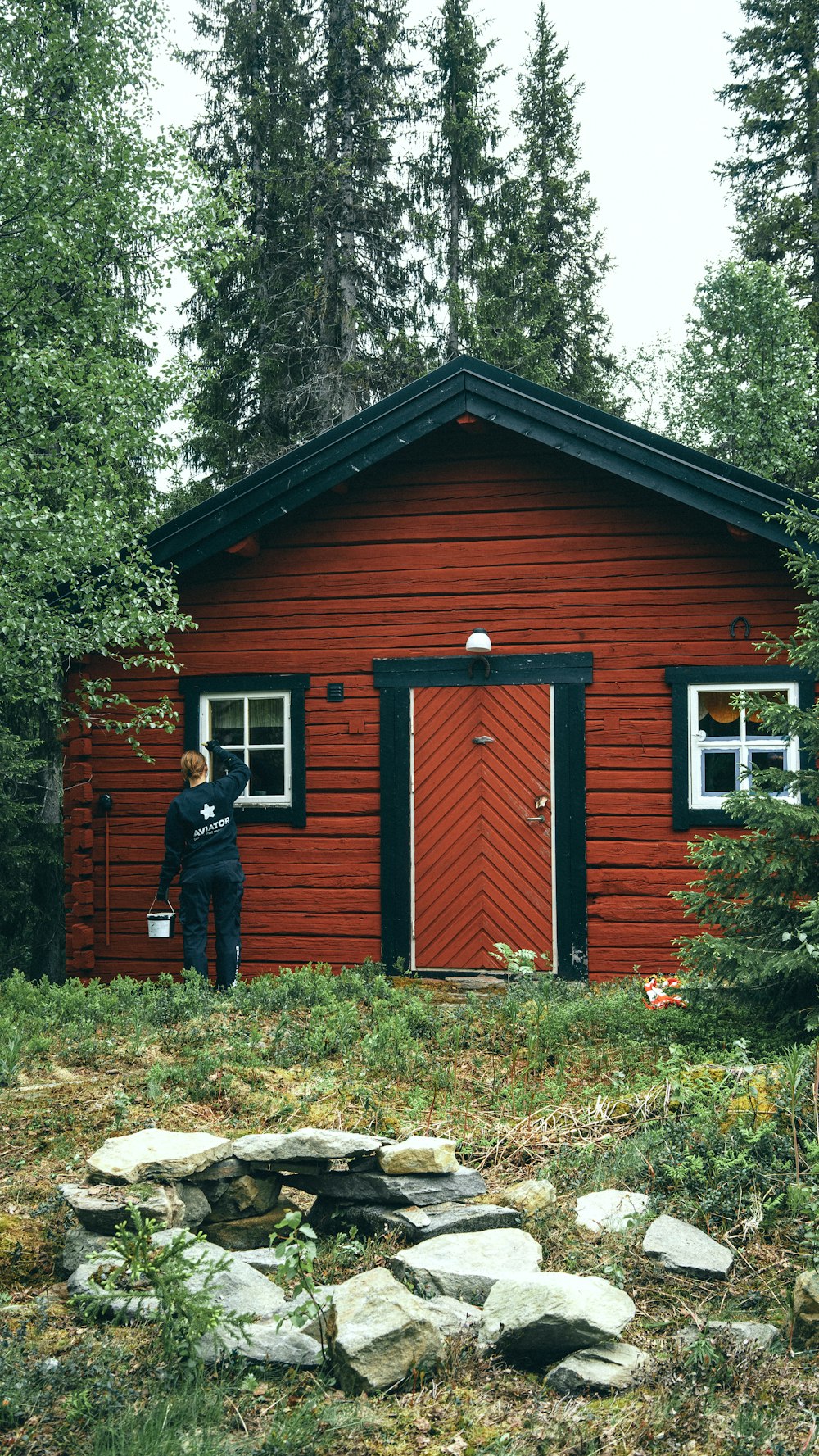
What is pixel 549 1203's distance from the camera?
4.84 metres

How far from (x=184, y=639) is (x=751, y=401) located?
653 inches

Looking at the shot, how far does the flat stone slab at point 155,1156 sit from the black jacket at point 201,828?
4.05 meters

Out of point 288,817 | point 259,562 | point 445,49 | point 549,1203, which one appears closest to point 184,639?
point 259,562

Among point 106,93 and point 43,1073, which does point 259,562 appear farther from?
point 106,93

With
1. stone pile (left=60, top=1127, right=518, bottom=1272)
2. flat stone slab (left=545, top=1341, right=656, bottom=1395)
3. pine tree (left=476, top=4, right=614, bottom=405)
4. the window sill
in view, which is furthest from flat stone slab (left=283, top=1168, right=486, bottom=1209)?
pine tree (left=476, top=4, right=614, bottom=405)

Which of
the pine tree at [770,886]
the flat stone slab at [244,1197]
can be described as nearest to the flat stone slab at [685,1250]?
the flat stone slab at [244,1197]

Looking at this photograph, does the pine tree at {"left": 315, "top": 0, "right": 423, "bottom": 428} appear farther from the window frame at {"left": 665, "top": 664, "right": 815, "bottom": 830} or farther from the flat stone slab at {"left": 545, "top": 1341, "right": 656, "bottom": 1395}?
the flat stone slab at {"left": 545, "top": 1341, "right": 656, "bottom": 1395}

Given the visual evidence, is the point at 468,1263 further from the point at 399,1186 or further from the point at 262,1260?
the point at 262,1260

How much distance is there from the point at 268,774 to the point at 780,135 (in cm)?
2134

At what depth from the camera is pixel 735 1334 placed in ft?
12.7

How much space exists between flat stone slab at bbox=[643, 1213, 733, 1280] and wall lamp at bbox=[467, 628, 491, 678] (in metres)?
5.98

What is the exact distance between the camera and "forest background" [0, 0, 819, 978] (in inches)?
579

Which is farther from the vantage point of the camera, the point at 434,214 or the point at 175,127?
the point at 434,214

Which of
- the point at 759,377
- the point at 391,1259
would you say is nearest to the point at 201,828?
the point at 391,1259
